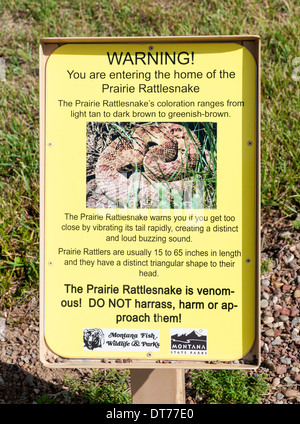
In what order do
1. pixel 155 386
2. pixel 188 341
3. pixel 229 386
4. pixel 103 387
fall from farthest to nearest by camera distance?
1. pixel 103 387
2. pixel 229 386
3. pixel 155 386
4. pixel 188 341

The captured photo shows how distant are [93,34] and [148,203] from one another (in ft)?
7.96

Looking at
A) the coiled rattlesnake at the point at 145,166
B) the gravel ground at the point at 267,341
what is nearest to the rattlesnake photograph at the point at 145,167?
the coiled rattlesnake at the point at 145,166

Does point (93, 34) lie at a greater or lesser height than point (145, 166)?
greater

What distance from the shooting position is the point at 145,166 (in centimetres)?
178

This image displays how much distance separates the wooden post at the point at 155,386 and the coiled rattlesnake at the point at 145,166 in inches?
24.8

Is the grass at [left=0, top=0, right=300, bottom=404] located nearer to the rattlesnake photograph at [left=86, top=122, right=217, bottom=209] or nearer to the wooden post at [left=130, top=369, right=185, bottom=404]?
the wooden post at [left=130, top=369, right=185, bottom=404]

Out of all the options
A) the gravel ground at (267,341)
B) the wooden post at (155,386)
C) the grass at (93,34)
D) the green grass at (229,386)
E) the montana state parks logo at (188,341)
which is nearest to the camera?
the montana state parks logo at (188,341)

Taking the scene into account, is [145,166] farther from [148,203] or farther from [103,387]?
[103,387]

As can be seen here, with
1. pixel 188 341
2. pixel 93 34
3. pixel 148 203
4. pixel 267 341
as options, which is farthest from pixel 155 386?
pixel 93 34

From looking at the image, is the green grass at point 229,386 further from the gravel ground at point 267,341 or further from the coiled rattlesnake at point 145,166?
the coiled rattlesnake at point 145,166

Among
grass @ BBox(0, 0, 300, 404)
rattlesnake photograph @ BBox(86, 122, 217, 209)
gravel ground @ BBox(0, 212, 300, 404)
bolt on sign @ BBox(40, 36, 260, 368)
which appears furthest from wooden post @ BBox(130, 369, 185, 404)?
grass @ BBox(0, 0, 300, 404)

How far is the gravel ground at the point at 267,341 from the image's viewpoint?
2.62m
